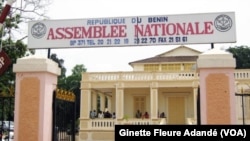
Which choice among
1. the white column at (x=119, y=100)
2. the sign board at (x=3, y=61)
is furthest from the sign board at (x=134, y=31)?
the white column at (x=119, y=100)

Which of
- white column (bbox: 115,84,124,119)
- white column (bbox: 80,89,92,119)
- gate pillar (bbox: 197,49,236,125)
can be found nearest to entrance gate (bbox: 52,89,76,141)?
gate pillar (bbox: 197,49,236,125)

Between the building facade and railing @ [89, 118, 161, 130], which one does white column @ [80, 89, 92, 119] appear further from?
railing @ [89, 118, 161, 130]

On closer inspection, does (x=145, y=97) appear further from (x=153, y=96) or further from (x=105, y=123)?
(x=105, y=123)

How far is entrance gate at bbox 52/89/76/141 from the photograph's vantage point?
283 inches

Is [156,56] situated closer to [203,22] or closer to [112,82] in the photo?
[112,82]

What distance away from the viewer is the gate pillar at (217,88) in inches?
252

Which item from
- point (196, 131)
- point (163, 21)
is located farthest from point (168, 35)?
point (196, 131)

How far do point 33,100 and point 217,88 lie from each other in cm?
336

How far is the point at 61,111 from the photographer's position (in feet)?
24.6

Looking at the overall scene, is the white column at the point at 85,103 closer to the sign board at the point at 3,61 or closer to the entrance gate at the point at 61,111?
the entrance gate at the point at 61,111

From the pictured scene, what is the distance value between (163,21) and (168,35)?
295mm

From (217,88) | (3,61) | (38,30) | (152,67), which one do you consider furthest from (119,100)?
(3,61)

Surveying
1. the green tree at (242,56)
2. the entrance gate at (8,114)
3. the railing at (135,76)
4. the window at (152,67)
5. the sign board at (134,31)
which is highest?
the green tree at (242,56)

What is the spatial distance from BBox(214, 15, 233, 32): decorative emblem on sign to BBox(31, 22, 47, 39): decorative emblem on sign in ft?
11.3
